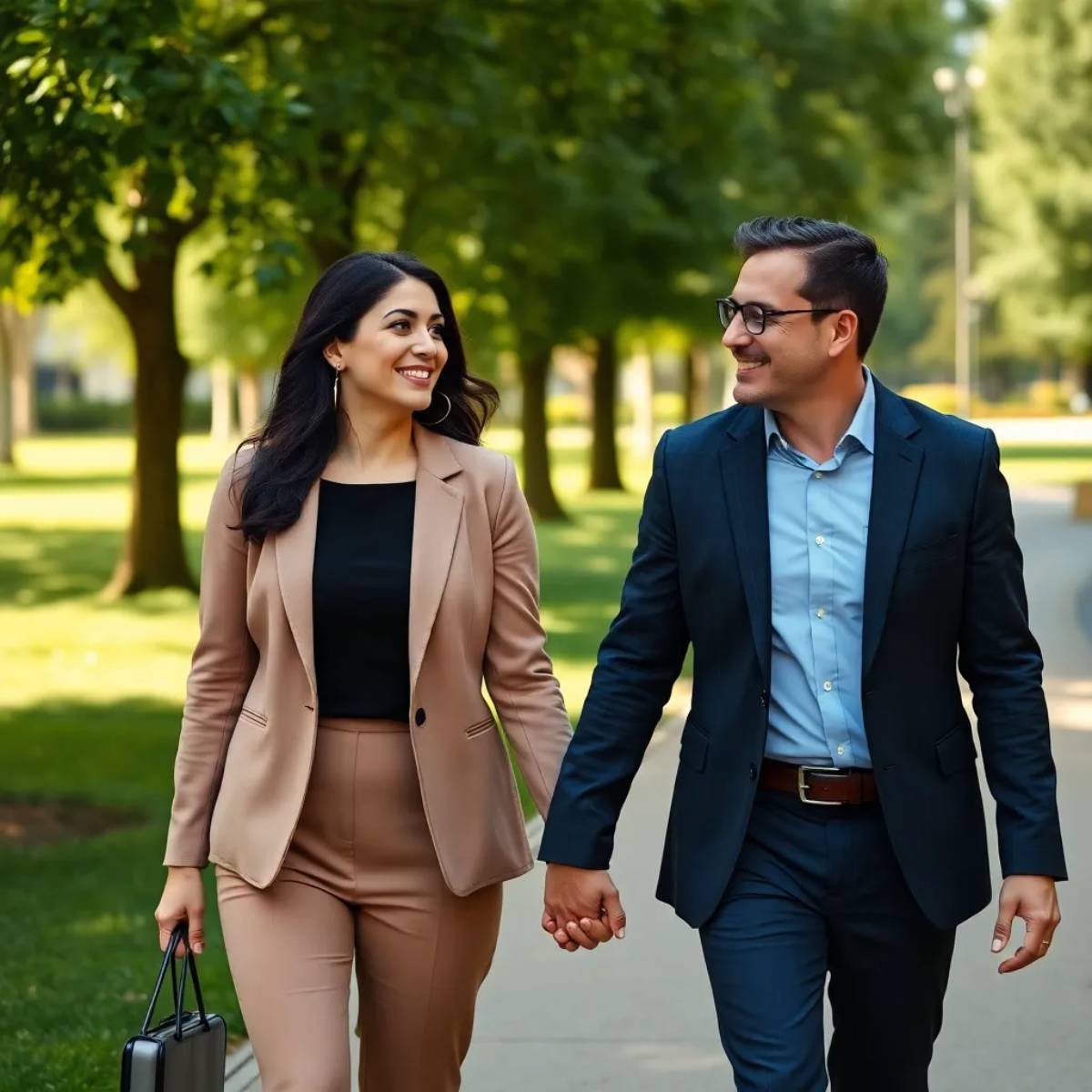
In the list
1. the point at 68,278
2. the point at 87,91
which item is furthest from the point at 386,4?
the point at 87,91

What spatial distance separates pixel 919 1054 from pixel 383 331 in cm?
164

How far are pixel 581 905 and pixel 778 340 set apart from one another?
1049mm

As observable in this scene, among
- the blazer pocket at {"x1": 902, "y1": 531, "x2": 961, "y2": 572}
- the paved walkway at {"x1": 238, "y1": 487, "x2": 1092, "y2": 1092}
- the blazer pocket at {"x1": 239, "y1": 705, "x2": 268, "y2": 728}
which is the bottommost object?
the paved walkway at {"x1": 238, "y1": 487, "x2": 1092, "y2": 1092}

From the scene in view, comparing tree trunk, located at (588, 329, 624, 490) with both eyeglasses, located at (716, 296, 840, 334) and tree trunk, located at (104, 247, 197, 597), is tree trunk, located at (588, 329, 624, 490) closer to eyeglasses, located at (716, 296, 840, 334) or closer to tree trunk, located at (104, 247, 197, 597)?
tree trunk, located at (104, 247, 197, 597)

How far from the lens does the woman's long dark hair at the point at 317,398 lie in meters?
4.20

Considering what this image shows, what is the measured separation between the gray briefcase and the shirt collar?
1375 mm

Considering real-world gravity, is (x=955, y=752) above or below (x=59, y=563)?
above

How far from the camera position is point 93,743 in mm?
12641

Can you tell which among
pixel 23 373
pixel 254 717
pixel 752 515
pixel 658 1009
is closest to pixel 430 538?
pixel 254 717

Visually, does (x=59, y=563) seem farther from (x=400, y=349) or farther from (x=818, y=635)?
(x=818, y=635)

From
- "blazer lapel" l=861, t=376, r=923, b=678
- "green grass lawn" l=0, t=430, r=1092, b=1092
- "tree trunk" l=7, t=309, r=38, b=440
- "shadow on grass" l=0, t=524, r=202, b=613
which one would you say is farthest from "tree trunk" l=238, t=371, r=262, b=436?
"blazer lapel" l=861, t=376, r=923, b=678

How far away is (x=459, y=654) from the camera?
416 centimetres

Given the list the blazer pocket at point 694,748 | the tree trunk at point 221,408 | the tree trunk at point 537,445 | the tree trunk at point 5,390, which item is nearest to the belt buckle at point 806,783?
the blazer pocket at point 694,748

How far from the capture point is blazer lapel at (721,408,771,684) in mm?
3871
